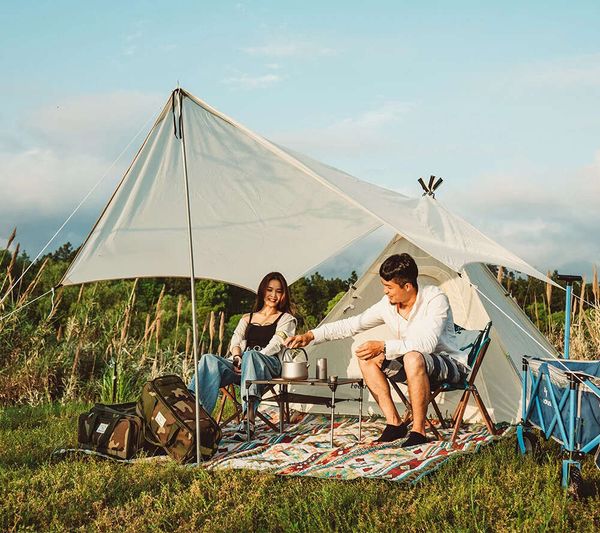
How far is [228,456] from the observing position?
12.3 ft

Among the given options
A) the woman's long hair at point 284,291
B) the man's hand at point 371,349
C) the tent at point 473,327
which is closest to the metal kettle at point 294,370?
the man's hand at point 371,349

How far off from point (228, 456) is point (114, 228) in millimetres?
1769

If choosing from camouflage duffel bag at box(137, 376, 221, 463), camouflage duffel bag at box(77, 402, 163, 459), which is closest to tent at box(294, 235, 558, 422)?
camouflage duffel bag at box(137, 376, 221, 463)

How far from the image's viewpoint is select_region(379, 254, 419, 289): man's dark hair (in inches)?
162

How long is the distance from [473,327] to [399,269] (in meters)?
1.34

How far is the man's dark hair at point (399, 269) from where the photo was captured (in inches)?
162

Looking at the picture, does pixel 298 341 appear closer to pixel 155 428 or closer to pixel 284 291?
pixel 284 291

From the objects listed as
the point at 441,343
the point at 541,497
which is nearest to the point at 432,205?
the point at 441,343

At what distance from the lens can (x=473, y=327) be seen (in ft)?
17.1

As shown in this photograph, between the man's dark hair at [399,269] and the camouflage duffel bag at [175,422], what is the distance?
4.12 ft

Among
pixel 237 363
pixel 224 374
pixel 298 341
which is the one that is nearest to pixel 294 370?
pixel 298 341

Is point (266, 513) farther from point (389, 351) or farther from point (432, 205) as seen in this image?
point (432, 205)

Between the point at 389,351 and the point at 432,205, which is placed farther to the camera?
the point at 432,205

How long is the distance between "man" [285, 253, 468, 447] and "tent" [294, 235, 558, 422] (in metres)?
0.71
